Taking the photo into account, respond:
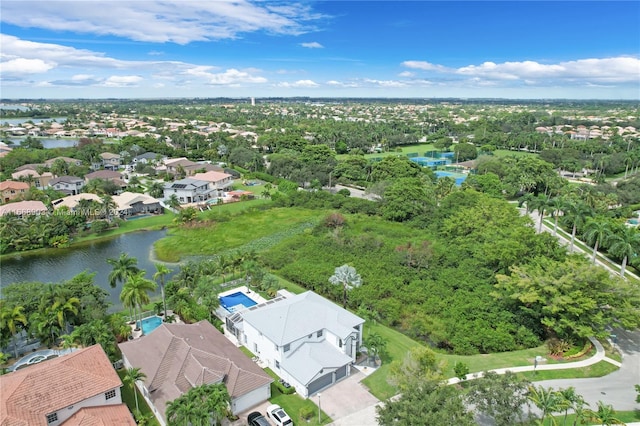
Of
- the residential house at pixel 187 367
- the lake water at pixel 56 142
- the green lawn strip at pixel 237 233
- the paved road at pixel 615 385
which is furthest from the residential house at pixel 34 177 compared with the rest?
the paved road at pixel 615 385

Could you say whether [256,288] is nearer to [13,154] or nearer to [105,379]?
[105,379]

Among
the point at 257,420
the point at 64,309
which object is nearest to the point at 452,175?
the point at 257,420

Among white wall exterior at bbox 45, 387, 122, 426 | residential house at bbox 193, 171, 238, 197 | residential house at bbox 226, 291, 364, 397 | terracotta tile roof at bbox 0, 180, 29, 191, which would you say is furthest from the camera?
residential house at bbox 193, 171, 238, 197

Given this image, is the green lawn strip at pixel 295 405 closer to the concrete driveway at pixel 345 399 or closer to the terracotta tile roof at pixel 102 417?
the concrete driveway at pixel 345 399

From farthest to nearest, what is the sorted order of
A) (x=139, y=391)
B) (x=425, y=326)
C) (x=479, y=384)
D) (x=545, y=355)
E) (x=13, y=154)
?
(x=13, y=154), (x=425, y=326), (x=545, y=355), (x=139, y=391), (x=479, y=384)

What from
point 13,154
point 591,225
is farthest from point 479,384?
point 13,154

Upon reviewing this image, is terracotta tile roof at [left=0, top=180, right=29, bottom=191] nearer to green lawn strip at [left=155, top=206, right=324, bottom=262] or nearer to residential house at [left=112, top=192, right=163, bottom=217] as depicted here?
residential house at [left=112, top=192, right=163, bottom=217]

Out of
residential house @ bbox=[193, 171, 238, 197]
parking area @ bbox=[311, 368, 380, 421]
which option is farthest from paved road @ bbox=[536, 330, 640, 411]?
residential house @ bbox=[193, 171, 238, 197]
